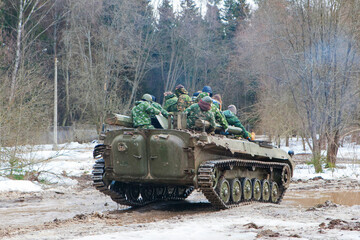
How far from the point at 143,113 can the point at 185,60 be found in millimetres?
40876

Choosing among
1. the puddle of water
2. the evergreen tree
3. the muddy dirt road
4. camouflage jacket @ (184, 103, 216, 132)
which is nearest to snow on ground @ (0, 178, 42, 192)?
the muddy dirt road

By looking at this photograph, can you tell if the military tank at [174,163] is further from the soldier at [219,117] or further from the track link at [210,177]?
the soldier at [219,117]

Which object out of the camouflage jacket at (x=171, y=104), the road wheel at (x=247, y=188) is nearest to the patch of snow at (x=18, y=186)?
the camouflage jacket at (x=171, y=104)

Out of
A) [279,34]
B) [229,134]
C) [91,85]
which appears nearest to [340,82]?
[279,34]

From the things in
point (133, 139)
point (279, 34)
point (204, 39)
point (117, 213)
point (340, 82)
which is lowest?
point (117, 213)

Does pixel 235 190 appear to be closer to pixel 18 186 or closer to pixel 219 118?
pixel 219 118

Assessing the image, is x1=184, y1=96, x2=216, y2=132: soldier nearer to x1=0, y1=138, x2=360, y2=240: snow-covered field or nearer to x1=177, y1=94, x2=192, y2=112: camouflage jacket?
x1=177, y1=94, x2=192, y2=112: camouflage jacket

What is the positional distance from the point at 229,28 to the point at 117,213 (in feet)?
162

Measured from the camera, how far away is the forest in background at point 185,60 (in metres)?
21.5

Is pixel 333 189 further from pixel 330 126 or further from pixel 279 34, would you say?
pixel 279 34

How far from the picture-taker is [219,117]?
11.9 m

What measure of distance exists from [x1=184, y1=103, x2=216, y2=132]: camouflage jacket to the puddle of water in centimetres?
303

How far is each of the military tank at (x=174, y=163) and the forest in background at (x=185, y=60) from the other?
18.2 ft

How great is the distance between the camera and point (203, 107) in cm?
1143
